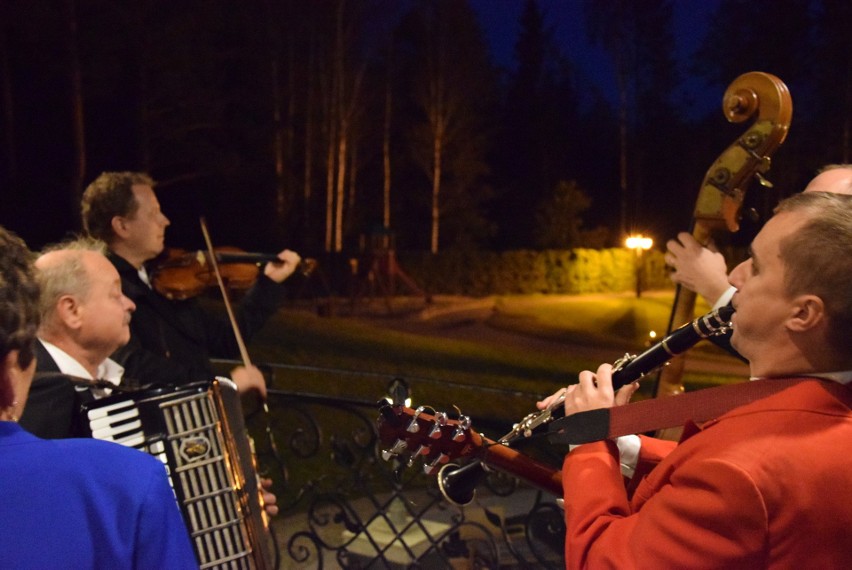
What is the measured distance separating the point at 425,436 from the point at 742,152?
165cm

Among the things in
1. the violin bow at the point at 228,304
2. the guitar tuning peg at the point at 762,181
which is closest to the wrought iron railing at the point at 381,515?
the violin bow at the point at 228,304

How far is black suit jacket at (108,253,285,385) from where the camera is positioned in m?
3.14

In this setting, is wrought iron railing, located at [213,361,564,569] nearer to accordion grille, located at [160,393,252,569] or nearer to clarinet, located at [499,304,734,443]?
accordion grille, located at [160,393,252,569]

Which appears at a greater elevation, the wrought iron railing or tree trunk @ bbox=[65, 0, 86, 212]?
tree trunk @ bbox=[65, 0, 86, 212]

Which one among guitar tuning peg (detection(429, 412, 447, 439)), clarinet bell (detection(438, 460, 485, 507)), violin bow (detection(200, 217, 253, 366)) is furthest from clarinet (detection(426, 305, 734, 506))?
violin bow (detection(200, 217, 253, 366))

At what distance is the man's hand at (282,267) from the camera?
14.3 feet

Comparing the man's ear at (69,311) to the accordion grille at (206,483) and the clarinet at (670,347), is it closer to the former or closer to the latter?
the accordion grille at (206,483)

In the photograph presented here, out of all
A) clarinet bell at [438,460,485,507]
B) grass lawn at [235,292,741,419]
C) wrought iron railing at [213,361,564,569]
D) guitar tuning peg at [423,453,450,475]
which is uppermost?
guitar tuning peg at [423,453,450,475]

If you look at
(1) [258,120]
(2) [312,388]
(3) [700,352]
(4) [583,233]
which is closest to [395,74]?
(1) [258,120]

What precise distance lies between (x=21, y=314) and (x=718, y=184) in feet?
7.64

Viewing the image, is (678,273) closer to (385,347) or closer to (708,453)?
(708,453)

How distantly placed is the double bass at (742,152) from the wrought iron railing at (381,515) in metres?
1.06

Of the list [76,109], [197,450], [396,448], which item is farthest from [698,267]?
[76,109]

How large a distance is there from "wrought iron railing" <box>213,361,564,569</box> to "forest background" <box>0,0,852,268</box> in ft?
34.2
